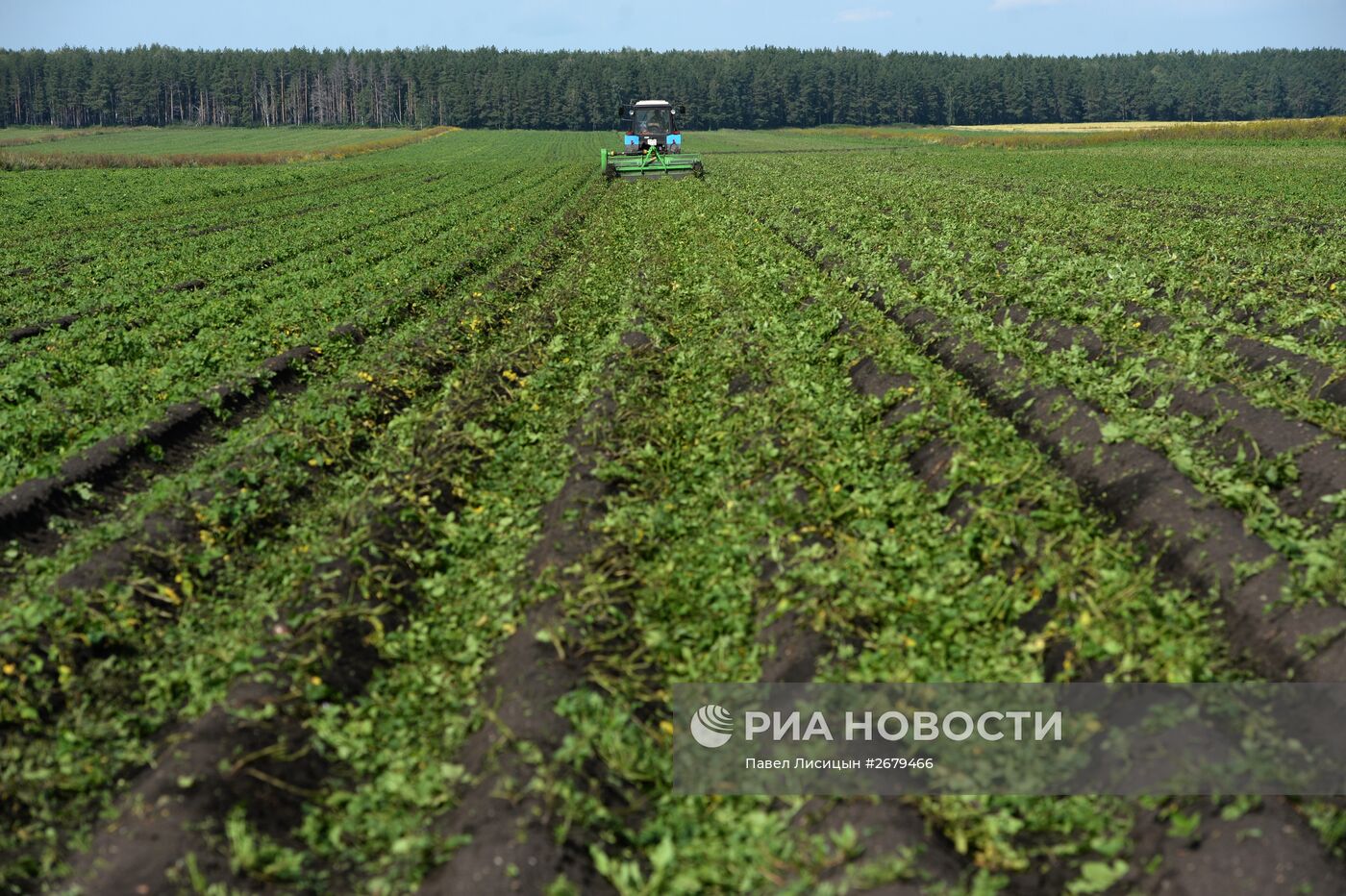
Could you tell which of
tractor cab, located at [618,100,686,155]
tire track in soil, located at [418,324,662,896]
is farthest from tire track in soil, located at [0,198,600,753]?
tractor cab, located at [618,100,686,155]

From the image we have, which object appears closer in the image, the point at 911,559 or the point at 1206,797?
the point at 1206,797

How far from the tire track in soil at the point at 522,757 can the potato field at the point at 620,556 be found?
0.08 feet

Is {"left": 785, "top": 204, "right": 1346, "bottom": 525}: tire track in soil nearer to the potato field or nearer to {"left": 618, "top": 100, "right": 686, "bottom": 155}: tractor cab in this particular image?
the potato field

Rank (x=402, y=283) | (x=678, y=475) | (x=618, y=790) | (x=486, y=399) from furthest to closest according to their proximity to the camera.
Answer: (x=402, y=283)
(x=486, y=399)
(x=678, y=475)
(x=618, y=790)

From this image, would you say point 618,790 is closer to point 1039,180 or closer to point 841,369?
point 841,369

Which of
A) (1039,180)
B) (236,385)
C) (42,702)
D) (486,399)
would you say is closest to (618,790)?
(42,702)

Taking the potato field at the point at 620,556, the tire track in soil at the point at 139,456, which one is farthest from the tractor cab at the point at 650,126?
the tire track in soil at the point at 139,456

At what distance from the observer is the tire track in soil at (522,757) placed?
3.90m

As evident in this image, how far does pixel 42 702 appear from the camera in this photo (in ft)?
16.6

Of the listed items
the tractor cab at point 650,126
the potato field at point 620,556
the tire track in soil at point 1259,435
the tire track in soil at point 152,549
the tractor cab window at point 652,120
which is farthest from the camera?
the tractor cab window at point 652,120

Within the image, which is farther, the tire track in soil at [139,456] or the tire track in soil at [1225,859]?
the tire track in soil at [139,456]

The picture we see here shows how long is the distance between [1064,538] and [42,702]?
639 cm

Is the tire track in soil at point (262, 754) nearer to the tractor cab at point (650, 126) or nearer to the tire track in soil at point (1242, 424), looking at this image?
the tire track in soil at point (1242, 424)

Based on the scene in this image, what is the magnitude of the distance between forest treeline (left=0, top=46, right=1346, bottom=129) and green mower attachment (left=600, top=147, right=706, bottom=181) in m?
110
